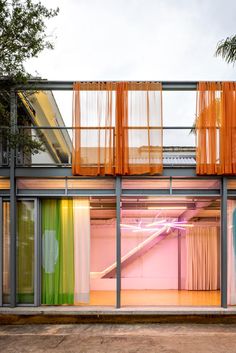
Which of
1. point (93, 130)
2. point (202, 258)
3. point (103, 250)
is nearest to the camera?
point (93, 130)

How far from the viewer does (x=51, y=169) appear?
1087cm

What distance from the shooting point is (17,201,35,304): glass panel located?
10.8m

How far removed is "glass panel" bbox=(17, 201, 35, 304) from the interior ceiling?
164 centimetres

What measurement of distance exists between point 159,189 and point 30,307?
14.2 ft

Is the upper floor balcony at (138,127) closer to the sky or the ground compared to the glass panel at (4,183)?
closer to the sky

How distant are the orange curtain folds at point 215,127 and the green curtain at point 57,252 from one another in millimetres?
3633

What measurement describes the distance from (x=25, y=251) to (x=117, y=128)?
3.88 metres

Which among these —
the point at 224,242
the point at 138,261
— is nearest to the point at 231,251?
the point at 224,242

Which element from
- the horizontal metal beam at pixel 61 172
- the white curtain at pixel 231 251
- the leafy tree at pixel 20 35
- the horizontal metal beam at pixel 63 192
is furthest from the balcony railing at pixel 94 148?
the leafy tree at pixel 20 35

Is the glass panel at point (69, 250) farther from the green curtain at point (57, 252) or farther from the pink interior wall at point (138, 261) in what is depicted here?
the pink interior wall at point (138, 261)

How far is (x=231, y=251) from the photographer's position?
431 inches

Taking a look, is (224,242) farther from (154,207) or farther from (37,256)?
(37,256)

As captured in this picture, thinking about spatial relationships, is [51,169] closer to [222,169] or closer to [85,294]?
[85,294]

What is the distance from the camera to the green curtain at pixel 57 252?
35.5 feet
